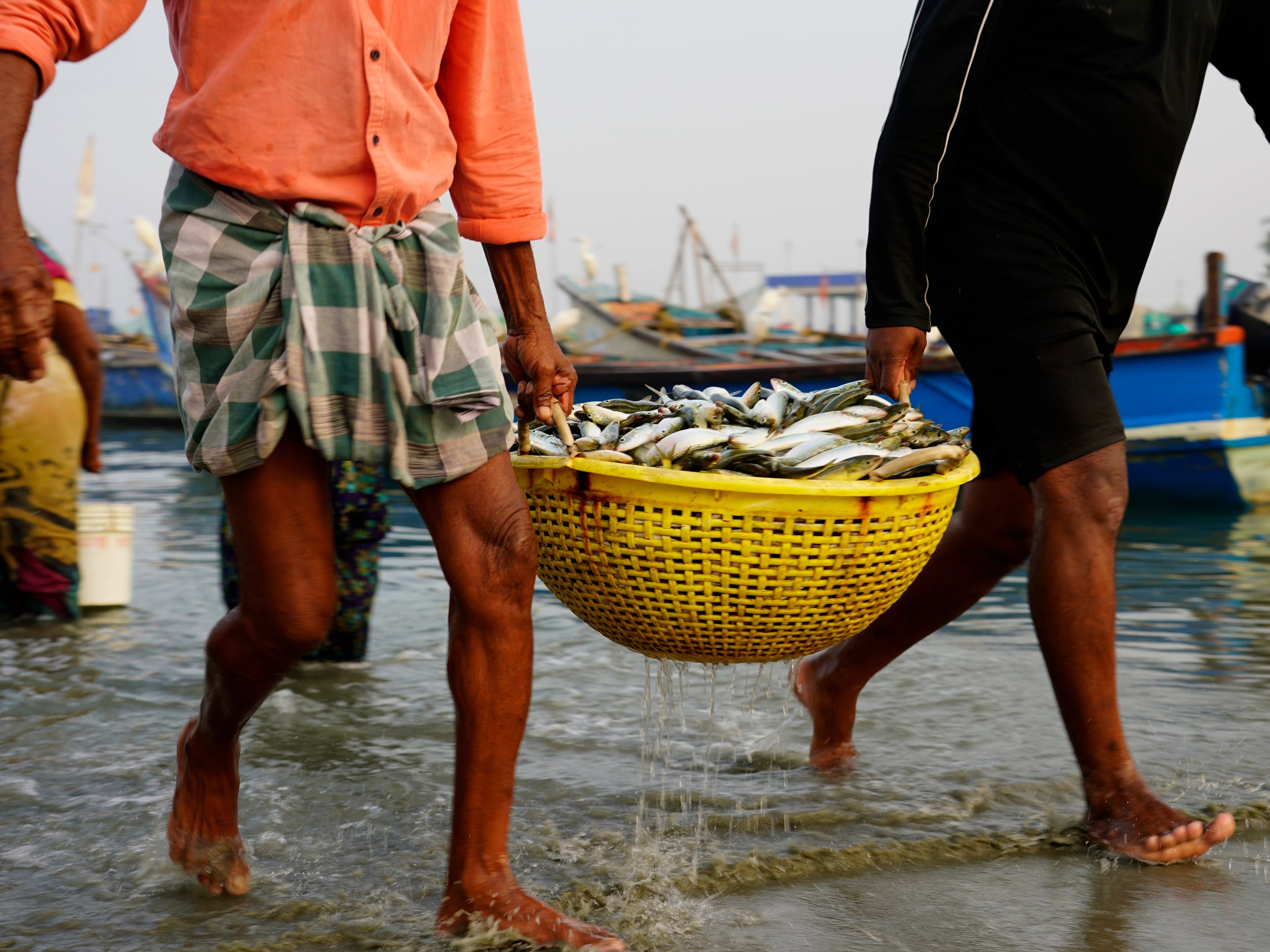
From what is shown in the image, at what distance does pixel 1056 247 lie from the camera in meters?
A: 2.70

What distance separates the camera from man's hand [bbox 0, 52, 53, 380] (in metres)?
1.71

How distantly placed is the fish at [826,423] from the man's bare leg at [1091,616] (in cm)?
49

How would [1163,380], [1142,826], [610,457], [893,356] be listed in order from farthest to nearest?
1. [1163,380]
2. [893,356]
3. [1142,826]
4. [610,457]

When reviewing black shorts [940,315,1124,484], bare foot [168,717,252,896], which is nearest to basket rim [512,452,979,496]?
black shorts [940,315,1124,484]

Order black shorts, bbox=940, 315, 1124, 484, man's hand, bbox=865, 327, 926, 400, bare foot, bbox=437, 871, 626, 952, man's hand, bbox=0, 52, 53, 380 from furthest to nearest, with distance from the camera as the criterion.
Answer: man's hand, bbox=865, 327, 926, 400
black shorts, bbox=940, 315, 1124, 484
bare foot, bbox=437, 871, 626, 952
man's hand, bbox=0, 52, 53, 380

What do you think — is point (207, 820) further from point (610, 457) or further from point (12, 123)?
point (12, 123)

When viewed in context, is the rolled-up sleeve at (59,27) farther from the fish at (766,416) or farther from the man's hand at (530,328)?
the fish at (766,416)

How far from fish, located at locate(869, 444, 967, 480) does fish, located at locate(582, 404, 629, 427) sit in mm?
630

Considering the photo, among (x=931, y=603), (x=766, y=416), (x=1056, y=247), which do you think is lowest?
(x=931, y=603)

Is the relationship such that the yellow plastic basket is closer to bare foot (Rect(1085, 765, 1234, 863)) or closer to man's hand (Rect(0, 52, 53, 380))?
bare foot (Rect(1085, 765, 1234, 863))

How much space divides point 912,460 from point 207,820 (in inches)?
64.4

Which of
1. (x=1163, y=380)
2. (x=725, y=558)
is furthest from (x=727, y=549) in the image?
(x=1163, y=380)

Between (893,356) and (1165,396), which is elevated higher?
(893,356)

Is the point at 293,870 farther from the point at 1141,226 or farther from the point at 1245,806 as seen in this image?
the point at 1141,226
